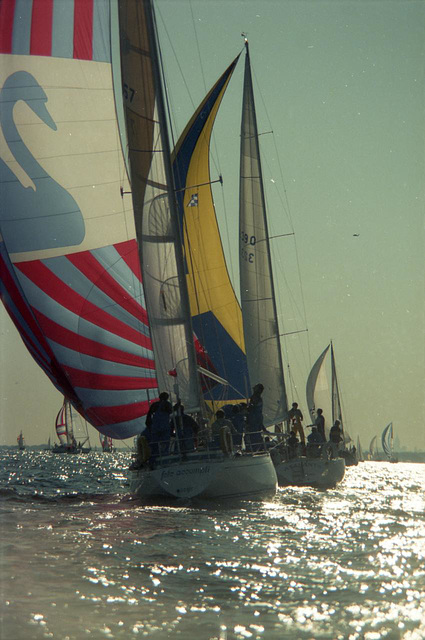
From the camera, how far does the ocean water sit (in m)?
4.33

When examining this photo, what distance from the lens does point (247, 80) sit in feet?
75.2

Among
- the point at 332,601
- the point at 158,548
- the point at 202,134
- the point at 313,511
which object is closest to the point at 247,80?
the point at 202,134

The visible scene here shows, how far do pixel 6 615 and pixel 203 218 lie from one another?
60.2 ft

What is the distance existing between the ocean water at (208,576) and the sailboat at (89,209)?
15.0 feet

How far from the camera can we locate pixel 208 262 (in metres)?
22.2

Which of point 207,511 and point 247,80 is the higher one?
point 247,80

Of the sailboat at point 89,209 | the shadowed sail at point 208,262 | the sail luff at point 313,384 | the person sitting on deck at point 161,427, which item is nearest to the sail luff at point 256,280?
the shadowed sail at point 208,262

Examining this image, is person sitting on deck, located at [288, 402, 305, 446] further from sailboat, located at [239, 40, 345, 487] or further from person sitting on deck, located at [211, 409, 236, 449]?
person sitting on deck, located at [211, 409, 236, 449]

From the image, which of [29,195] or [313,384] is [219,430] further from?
[313,384]

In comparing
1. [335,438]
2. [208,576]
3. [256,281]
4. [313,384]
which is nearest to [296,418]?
A: [335,438]

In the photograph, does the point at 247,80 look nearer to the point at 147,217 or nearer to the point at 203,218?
the point at 203,218

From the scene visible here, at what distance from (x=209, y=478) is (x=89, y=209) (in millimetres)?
6816

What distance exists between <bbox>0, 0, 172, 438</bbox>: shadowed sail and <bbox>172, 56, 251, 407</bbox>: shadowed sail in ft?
17.4

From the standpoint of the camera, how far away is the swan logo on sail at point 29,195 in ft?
47.8
